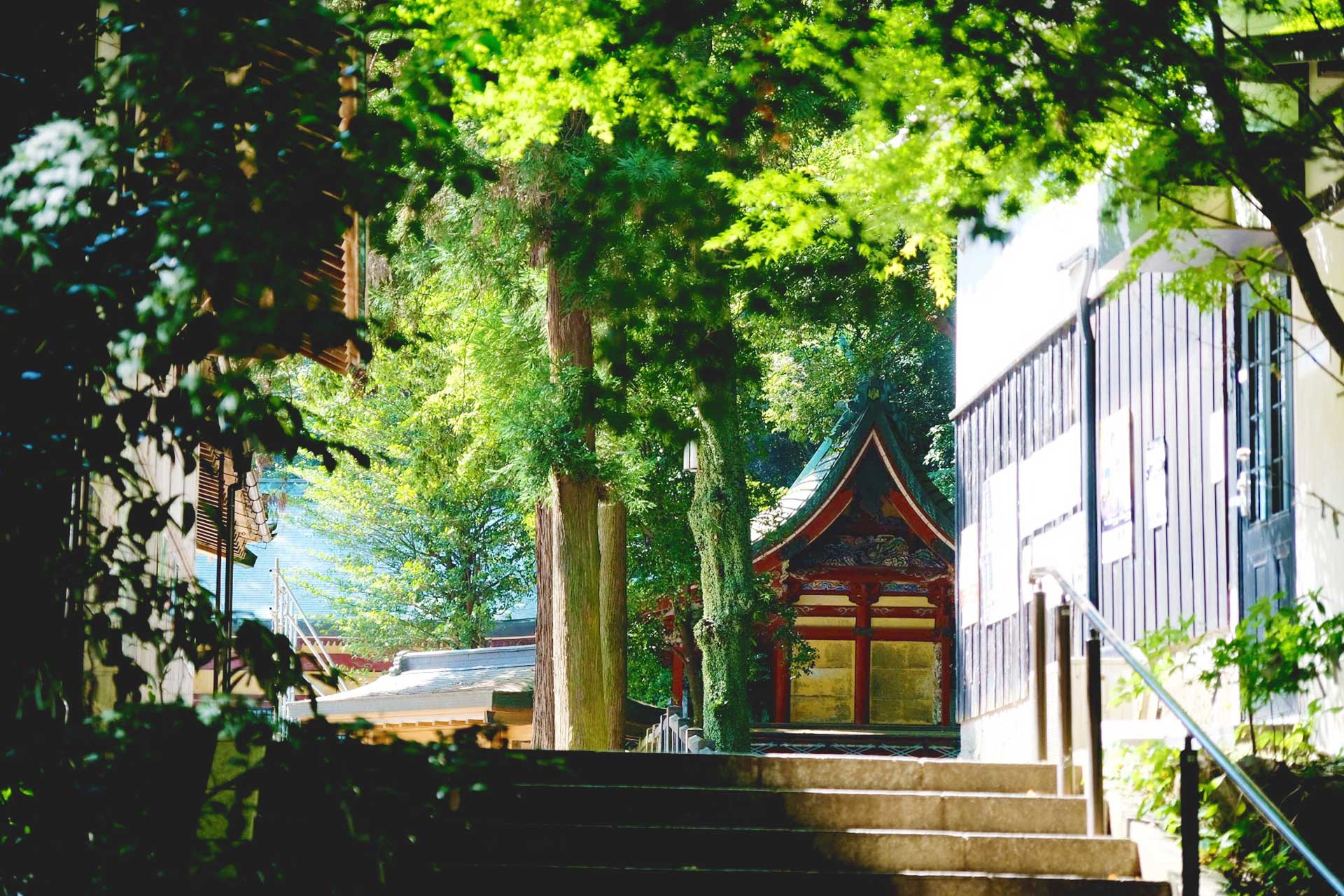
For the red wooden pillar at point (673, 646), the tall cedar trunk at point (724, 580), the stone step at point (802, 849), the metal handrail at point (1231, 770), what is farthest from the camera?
the red wooden pillar at point (673, 646)

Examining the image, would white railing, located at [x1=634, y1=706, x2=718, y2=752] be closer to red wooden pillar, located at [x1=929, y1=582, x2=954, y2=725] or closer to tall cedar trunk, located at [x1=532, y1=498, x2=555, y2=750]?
tall cedar trunk, located at [x1=532, y1=498, x2=555, y2=750]

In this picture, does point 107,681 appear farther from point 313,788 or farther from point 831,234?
point 831,234

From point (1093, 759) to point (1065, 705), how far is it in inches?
19.6

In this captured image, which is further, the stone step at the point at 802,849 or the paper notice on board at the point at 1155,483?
the paper notice on board at the point at 1155,483

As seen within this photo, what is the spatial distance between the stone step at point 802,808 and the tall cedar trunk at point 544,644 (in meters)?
7.25

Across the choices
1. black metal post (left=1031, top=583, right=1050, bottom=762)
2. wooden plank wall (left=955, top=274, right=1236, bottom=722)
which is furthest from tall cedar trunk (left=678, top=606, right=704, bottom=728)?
black metal post (left=1031, top=583, right=1050, bottom=762)

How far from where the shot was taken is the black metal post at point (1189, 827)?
5.14 metres

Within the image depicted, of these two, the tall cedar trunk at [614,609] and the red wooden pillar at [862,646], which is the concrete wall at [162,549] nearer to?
the tall cedar trunk at [614,609]

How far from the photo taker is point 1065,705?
7.50m

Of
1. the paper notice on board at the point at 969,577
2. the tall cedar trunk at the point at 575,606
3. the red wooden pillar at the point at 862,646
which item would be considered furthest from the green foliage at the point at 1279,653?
the red wooden pillar at the point at 862,646

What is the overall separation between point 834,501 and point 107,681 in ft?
59.8

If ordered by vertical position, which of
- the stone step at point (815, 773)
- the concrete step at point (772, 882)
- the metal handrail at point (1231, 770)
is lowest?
the concrete step at point (772, 882)

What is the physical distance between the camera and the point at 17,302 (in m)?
2.98

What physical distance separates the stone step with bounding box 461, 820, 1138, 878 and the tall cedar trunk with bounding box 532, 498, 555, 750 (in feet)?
25.2
